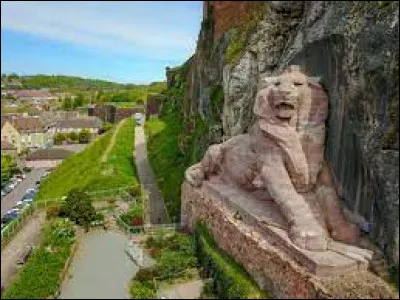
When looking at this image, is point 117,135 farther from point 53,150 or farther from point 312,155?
point 312,155

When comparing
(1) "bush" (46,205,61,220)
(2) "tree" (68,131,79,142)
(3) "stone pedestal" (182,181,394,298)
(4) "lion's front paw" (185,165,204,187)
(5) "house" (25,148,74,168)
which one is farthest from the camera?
(2) "tree" (68,131,79,142)

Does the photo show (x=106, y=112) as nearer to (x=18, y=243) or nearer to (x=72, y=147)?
(x=72, y=147)

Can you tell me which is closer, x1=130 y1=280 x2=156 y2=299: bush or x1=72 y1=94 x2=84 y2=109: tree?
x1=130 y1=280 x2=156 y2=299: bush

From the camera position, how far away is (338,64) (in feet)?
43.4

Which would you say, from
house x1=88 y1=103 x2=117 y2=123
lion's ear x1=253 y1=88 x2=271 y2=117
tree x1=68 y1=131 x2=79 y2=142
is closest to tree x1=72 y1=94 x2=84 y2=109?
house x1=88 y1=103 x2=117 y2=123

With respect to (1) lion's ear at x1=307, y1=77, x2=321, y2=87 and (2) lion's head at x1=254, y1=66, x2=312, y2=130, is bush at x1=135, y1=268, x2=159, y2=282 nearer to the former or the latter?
(2) lion's head at x1=254, y1=66, x2=312, y2=130

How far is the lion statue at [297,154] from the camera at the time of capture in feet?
42.9

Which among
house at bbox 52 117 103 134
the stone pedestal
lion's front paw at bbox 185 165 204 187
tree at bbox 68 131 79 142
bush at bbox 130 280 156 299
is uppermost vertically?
lion's front paw at bbox 185 165 204 187

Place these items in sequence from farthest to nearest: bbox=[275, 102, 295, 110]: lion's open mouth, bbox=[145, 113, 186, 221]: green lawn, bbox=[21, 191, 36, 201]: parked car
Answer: bbox=[21, 191, 36, 201]: parked car → bbox=[145, 113, 186, 221]: green lawn → bbox=[275, 102, 295, 110]: lion's open mouth

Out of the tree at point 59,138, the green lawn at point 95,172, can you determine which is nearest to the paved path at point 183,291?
the green lawn at point 95,172

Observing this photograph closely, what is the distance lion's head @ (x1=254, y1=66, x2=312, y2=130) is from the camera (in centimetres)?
1358

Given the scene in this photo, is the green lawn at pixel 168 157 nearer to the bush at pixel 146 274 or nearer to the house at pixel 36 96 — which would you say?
the bush at pixel 146 274

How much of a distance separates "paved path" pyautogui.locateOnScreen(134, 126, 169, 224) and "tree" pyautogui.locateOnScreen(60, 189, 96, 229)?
2905 millimetres

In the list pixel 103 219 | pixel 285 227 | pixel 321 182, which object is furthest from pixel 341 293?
pixel 103 219
